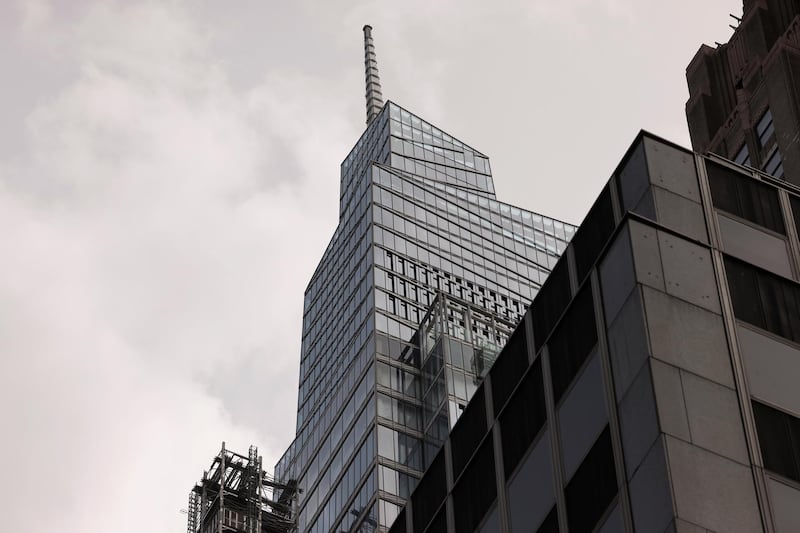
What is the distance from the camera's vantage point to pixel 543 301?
1446 inches

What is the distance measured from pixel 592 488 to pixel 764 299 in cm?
539

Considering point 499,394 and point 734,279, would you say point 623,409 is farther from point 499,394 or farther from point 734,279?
point 499,394

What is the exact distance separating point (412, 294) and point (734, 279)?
89639 mm

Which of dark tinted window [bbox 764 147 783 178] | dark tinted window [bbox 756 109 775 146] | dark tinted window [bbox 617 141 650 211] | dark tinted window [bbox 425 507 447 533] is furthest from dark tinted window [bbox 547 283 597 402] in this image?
dark tinted window [bbox 756 109 775 146]

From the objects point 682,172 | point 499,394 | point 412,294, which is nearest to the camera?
point 682,172

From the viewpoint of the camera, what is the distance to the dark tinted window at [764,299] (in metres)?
29.9

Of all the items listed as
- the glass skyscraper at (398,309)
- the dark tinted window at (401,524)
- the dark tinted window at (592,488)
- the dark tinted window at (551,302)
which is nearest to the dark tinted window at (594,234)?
the dark tinted window at (551,302)

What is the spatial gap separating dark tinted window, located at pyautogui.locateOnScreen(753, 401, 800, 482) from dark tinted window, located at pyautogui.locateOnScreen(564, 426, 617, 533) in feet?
9.51

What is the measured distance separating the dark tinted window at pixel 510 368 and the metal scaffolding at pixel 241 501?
7741 centimetres

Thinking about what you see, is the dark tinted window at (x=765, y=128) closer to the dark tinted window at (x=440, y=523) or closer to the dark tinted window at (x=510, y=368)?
the dark tinted window at (x=510, y=368)

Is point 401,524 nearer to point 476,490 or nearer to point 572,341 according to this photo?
point 476,490

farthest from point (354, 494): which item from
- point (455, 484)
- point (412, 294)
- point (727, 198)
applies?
point (727, 198)

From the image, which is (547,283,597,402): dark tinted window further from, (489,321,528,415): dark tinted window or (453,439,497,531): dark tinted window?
(453,439,497,531): dark tinted window

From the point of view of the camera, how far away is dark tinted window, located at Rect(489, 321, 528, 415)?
122ft
